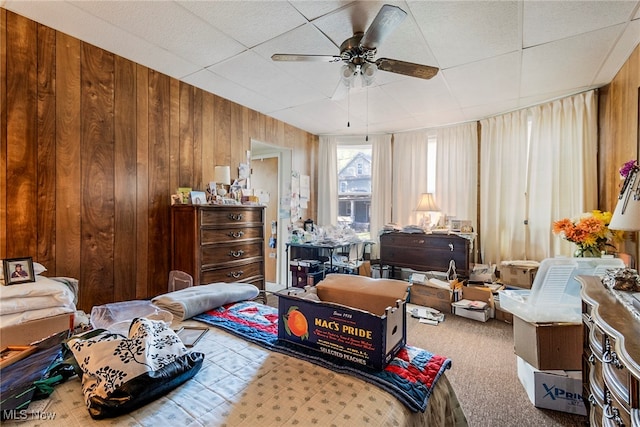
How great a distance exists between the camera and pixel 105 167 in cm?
237

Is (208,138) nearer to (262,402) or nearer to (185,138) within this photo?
(185,138)

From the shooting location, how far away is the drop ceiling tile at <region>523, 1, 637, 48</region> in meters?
1.75

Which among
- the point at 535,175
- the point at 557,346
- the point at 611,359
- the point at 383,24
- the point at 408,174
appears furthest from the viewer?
the point at 408,174

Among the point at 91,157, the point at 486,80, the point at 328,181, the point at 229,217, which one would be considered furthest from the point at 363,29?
the point at 328,181

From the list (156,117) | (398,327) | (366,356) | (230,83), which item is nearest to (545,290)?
(398,327)

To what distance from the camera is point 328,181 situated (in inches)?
196

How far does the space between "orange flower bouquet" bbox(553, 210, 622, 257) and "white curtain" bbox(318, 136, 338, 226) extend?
10.3 feet

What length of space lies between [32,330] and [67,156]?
128cm

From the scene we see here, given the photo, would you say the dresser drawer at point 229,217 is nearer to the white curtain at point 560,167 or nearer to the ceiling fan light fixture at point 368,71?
the ceiling fan light fixture at point 368,71

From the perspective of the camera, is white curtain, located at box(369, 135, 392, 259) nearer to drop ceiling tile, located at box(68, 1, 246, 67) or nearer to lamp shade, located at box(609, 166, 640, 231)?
drop ceiling tile, located at box(68, 1, 246, 67)

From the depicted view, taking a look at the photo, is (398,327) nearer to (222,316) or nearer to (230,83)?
(222,316)

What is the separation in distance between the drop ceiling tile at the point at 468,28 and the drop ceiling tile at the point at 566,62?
0.32 meters

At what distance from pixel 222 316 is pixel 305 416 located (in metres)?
0.82

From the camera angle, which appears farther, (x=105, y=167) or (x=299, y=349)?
(x=105, y=167)
